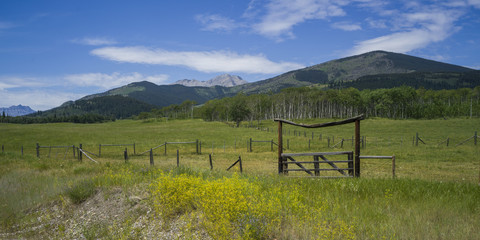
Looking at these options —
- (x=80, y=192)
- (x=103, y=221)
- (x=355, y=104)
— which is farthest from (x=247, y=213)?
(x=355, y=104)

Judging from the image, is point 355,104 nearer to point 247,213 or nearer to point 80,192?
point 80,192

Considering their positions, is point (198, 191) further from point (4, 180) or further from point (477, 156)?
point (477, 156)

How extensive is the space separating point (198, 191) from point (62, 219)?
4694mm

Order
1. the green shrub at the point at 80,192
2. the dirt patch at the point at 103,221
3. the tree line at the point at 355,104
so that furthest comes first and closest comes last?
the tree line at the point at 355,104
the green shrub at the point at 80,192
the dirt patch at the point at 103,221

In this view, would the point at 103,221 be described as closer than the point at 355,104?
Yes

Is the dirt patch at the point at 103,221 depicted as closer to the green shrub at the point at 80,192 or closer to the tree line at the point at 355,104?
the green shrub at the point at 80,192

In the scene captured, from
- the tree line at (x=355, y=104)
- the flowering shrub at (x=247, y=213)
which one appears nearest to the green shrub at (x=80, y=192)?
the flowering shrub at (x=247, y=213)

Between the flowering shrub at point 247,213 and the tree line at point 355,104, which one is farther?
the tree line at point 355,104

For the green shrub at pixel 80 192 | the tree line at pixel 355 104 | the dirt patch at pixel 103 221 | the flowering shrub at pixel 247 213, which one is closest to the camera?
the flowering shrub at pixel 247 213

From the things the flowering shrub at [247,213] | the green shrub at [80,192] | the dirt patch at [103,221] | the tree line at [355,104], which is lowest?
the dirt patch at [103,221]

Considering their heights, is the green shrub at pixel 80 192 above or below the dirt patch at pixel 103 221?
above

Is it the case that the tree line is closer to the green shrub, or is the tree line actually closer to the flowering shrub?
the green shrub

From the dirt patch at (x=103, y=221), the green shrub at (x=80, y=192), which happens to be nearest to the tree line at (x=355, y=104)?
the green shrub at (x=80, y=192)

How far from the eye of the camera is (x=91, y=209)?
319 inches
